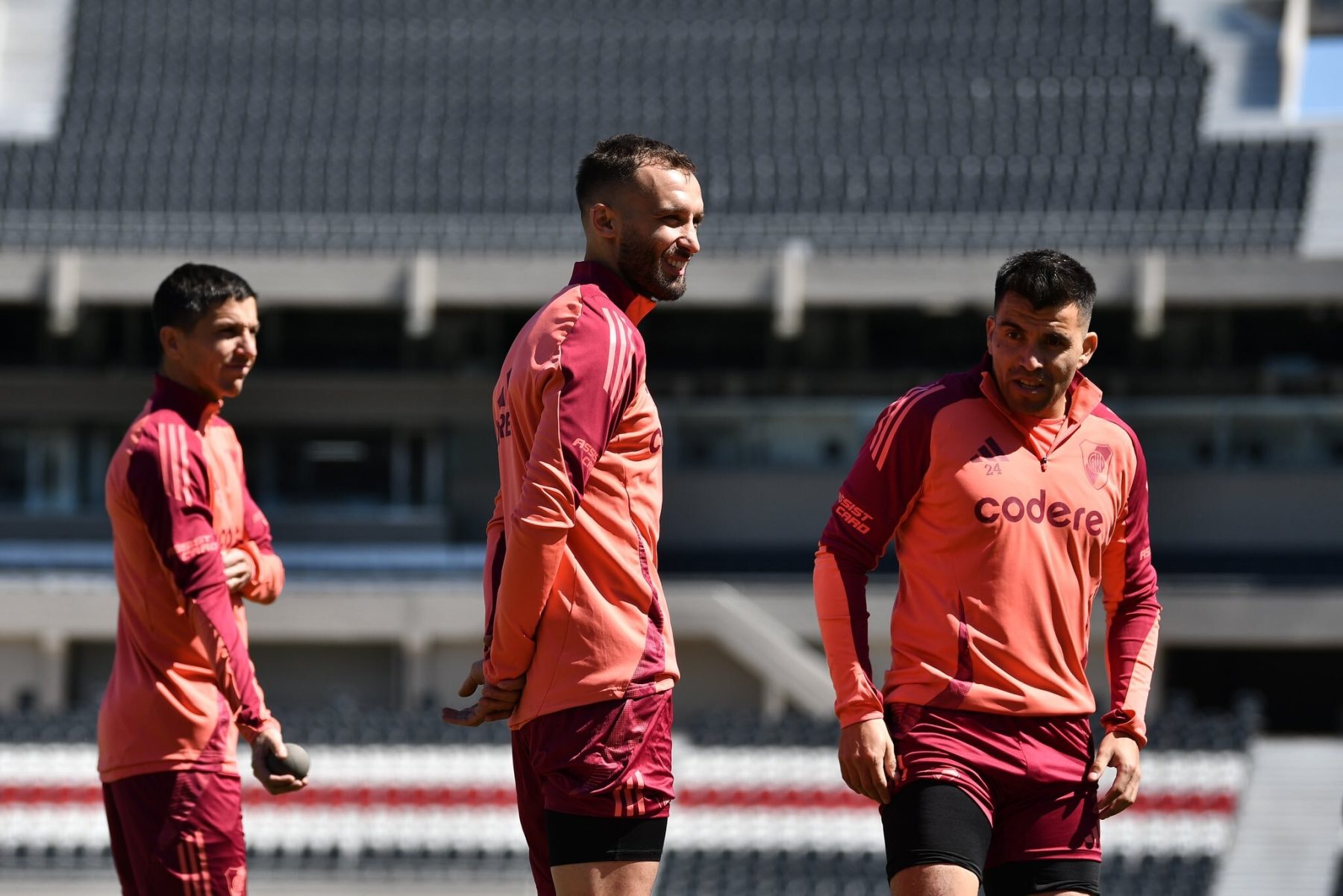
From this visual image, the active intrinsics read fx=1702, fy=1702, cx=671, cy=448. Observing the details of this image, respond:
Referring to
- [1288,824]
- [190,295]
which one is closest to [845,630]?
[190,295]

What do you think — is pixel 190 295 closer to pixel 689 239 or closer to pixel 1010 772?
pixel 689 239

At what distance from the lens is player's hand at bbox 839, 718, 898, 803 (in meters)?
2.91

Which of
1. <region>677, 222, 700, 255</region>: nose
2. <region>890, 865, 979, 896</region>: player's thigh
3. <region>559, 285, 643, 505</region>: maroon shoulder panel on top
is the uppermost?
<region>677, 222, 700, 255</region>: nose

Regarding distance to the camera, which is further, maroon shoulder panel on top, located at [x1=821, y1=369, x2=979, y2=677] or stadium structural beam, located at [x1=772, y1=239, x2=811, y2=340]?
stadium structural beam, located at [x1=772, y1=239, x2=811, y2=340]

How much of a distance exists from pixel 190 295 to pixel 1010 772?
1.89m

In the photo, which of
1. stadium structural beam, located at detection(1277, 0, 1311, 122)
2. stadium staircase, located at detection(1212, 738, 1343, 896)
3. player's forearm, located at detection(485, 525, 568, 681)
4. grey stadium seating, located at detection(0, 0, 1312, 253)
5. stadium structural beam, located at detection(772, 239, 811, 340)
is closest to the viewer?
player's forearm, located at detection(485, 525, 568, 681)

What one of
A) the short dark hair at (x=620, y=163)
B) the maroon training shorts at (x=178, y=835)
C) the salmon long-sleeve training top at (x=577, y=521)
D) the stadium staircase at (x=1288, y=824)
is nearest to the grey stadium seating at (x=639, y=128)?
the stadium staircase at (x=1288, y=824)

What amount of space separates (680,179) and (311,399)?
59.7ft

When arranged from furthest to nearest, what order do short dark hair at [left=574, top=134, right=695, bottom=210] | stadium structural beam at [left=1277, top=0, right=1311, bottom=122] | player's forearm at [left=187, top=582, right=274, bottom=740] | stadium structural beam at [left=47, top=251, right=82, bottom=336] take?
stadium structural beam at [left=1277, top=0, right=1311, bottom=122]
stadium structural beam at [left=47, top=251, right=82, bottom=336]
player's forearm at [left=187, top=582, right=274, bottom=740]
short dark hair at [left=574, top=134, right=695, bottom=210]

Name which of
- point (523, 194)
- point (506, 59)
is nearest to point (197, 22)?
point (506, 59)

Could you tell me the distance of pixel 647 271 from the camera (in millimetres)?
2811

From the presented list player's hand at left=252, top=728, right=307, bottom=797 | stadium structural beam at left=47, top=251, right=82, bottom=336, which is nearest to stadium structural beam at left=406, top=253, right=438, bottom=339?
stadium structural beam at left=47, top=251, right=82, bottom=336

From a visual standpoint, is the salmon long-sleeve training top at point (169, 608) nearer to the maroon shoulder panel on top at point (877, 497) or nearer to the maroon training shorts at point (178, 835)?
the maroon training shorts at point (178, 835)

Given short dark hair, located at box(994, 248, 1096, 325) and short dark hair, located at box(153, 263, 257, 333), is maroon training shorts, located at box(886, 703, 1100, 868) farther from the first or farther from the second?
short dark hair, located at box(153, 263, 257, 333)
